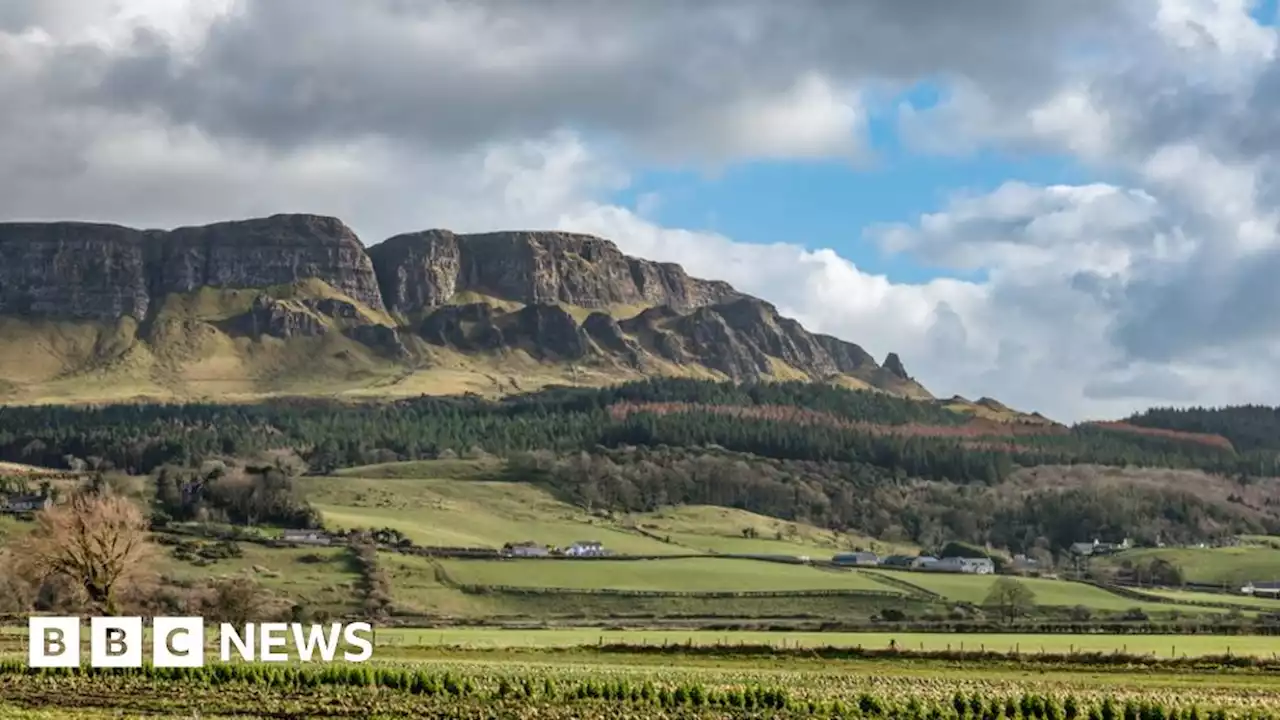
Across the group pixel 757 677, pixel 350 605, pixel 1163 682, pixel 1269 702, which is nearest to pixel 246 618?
pixel 350 605

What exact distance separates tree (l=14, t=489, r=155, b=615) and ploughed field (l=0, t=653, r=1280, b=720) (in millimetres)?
38486

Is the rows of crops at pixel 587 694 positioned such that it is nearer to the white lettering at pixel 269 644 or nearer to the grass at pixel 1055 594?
the white lettering at pixel 269 644

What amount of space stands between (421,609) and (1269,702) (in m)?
102

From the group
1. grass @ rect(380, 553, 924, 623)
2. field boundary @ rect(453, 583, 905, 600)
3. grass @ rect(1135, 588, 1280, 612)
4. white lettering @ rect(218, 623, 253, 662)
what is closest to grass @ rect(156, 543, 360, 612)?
grass @ rect(380, 553, 924, 623)

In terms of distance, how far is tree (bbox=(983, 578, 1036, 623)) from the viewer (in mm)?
159500

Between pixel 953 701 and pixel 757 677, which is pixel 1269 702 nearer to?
pixel 953 701

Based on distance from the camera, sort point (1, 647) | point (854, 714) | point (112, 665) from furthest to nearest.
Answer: point (1, 647)
point (112, 665)
point (854, 714)

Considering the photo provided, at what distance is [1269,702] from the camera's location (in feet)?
234

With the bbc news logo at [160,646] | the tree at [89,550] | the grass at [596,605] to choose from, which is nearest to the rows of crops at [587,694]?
the bbc news logo at [160,646]

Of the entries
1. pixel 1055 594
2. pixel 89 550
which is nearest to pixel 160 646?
pixel 89 550

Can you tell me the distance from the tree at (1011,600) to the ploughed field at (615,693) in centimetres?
7046

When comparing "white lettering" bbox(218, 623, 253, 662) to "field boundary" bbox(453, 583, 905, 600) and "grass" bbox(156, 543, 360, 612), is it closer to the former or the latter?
"grass" bbox(156, 543, 360, 612)

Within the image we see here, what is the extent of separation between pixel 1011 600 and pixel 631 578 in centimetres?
4967

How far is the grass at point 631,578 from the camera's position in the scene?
596 feet
